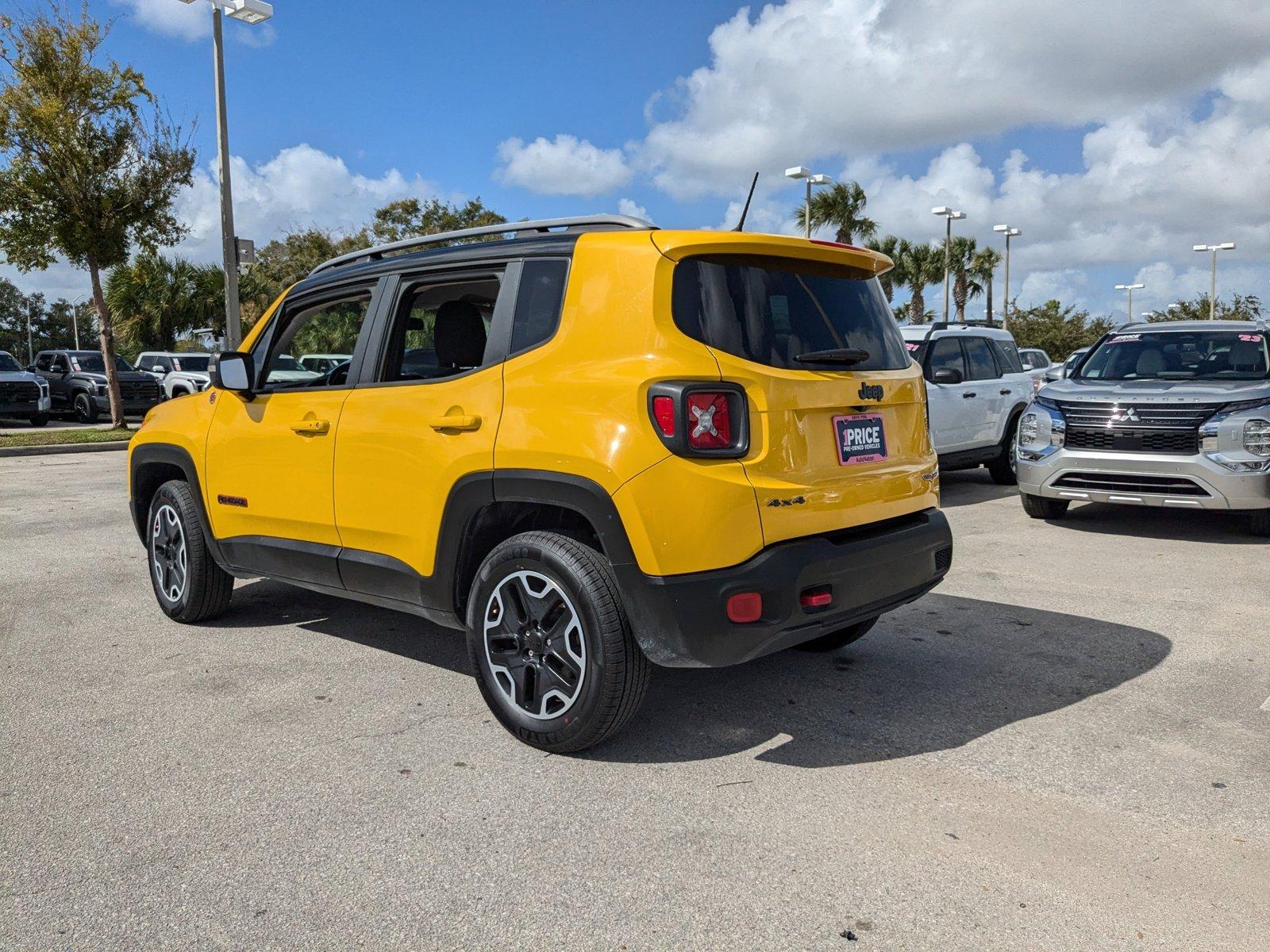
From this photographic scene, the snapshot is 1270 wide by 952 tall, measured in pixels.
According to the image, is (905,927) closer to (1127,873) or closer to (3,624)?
(1127,873)

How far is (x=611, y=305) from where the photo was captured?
11.7ft

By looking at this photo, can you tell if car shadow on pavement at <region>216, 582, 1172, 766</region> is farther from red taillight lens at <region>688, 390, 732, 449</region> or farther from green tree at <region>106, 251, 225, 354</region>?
green tree at <region>106, 251, 225, 354</region>

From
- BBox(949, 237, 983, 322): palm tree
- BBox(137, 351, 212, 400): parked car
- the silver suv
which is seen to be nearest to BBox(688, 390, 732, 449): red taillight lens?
the silver suv

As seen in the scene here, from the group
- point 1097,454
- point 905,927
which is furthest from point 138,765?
point 1097,454

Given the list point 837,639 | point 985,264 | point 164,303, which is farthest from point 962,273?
point 837,639

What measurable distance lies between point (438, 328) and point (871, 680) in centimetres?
239

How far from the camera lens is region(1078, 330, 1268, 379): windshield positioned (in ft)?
28.4

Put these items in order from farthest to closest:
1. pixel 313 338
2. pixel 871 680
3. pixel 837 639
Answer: pixel 313 338
pixel 837 639
pixel 871 680

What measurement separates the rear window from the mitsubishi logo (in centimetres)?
23

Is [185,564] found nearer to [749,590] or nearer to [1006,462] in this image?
[749,590]

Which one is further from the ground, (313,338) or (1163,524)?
(313,338)

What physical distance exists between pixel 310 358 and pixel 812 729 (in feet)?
9.91

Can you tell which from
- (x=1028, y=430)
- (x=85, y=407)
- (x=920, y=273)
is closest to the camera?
(x=1028, y=430)

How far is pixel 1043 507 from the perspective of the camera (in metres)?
8.98
